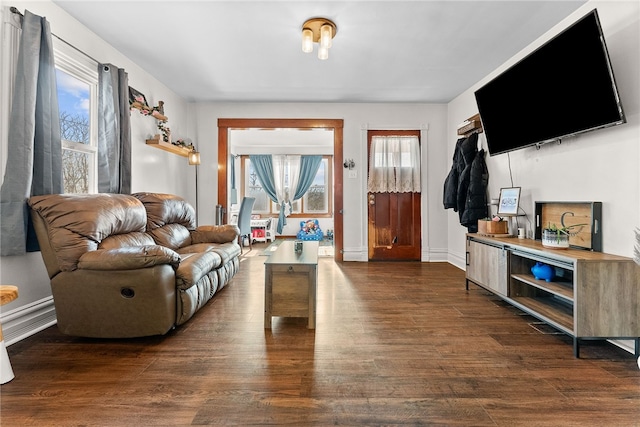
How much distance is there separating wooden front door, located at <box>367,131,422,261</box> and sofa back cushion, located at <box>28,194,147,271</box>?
3.62 metres

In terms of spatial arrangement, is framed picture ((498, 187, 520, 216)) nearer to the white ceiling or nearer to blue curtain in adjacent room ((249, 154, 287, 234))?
the white ceiling

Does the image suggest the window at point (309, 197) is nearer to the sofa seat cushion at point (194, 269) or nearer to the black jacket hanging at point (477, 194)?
the black jacket hanging at point (477, 194)

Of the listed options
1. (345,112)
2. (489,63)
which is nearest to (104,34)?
(345,112)

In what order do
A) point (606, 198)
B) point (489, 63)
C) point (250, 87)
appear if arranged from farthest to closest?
point (250, 87) → point (489, 63) → point (606, 198)

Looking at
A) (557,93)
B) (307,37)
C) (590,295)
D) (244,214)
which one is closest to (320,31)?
(307,37)

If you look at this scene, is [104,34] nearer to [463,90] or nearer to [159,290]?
[159,290]

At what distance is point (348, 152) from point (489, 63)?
7.19 ft

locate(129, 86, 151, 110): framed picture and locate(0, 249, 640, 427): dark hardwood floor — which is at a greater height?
locate(129, 86, 151, 110): framed picture

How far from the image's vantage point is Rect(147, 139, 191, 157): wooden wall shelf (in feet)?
12.2

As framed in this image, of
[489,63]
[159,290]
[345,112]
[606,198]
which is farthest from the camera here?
[345,112]

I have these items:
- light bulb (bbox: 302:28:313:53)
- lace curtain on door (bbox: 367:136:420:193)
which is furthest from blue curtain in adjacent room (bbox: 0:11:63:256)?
lace curtain on door (bbox: 367:136:420:193)

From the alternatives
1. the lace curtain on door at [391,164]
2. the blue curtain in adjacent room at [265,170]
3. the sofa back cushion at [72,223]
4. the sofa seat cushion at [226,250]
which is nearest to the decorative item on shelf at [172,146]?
the sofa seat cushion at [226,250]

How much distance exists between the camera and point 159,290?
204 cm

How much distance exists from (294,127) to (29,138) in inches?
131
